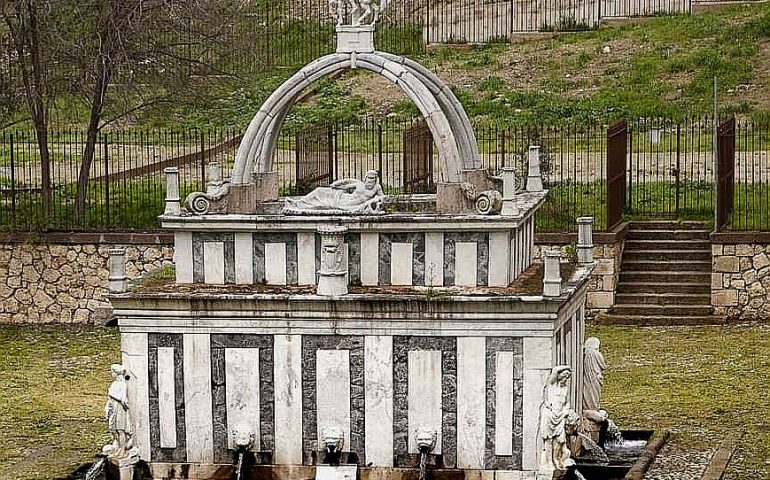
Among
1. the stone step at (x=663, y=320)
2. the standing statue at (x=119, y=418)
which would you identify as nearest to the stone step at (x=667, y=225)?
the stone step at (x=663, y=320)

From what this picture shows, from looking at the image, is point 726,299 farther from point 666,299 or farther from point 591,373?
point 591,373

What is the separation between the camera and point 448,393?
16.2 metres

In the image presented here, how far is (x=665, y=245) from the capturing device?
27.2 metres

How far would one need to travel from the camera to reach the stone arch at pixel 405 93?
17.0 meters

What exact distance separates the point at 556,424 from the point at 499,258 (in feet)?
5.76

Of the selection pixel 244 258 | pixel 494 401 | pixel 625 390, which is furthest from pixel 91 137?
pixel 494 401

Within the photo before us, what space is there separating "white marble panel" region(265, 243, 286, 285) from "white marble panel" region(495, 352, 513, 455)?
7.08ft

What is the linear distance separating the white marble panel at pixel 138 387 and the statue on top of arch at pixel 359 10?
3.40 metres

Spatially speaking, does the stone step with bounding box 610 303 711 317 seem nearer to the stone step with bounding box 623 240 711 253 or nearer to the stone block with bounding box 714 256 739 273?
the stone block with bounding box 714 256 739 273

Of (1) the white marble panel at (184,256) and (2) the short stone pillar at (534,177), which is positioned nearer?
(1) the white marble panel at (184,256)

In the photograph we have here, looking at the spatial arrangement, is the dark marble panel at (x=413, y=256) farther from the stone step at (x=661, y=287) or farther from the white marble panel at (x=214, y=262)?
the stone step at (x=661, y=287)

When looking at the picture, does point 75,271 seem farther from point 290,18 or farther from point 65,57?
point 290,18

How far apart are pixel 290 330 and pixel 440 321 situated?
1.32m

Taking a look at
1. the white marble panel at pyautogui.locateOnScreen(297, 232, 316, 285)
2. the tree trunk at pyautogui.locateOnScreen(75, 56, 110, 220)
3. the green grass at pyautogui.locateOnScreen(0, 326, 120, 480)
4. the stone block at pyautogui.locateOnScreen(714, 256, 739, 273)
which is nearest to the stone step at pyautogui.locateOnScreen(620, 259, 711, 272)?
the stone block at pyautogui.locateOnScreen(714, 256, 739, 273)
